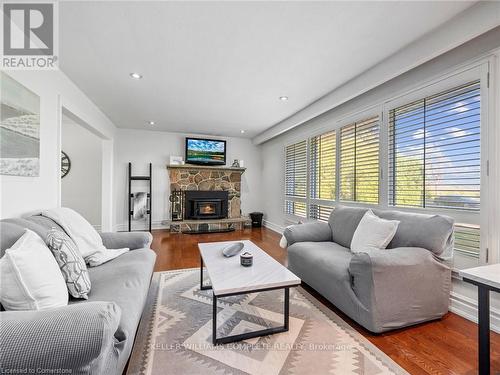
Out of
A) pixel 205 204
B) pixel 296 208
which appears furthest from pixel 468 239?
pixel 205 204

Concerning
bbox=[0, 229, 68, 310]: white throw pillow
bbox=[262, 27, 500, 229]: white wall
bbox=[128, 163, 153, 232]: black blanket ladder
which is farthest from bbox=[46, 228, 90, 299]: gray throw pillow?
bbox=[128, 163, 153, 232]: black blanket ladder

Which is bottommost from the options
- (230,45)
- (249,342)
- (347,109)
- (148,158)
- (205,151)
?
(249,342)

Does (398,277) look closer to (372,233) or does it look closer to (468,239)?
(372,233)

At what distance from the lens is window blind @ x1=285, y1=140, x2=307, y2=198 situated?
14.4ft

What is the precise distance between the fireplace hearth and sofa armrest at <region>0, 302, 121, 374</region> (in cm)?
474

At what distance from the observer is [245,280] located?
1604mm

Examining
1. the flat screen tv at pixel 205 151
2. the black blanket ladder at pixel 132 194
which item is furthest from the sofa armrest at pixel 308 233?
the black blanket ladder at pixel 132 194

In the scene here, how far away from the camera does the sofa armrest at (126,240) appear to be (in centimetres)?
230

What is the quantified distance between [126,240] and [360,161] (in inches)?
118

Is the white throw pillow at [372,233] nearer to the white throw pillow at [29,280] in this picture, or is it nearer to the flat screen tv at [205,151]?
the white throw pillow at [29,280]

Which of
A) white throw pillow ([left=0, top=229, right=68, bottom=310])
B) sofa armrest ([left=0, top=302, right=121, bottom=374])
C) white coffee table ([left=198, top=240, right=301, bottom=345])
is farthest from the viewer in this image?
white coffee table ([left=198, top=240, right=301, bottom=345])

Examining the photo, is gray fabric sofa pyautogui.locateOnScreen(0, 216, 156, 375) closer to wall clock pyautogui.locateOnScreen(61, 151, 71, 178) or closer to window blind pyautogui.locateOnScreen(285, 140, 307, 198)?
window blind pyautogui.locateOnScreen(285, 140, 307, 198)

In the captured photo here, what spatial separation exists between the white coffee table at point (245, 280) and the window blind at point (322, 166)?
6.84 feet

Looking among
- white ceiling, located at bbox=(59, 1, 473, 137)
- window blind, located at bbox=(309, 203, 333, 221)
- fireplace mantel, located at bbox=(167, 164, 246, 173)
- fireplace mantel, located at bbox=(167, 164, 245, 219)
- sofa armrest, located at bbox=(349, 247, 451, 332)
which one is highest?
white ceiling, located at bbox=(59, 1, 473, 137)
